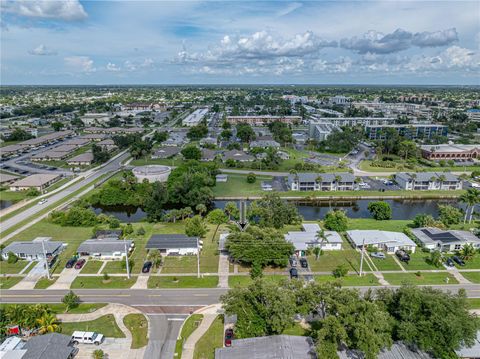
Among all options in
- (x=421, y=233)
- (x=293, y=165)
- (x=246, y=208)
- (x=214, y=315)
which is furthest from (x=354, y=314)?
(x=293, y=165)

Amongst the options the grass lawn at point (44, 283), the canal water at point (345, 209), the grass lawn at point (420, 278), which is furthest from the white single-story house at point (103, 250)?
the grass lawn at point (420, 278)

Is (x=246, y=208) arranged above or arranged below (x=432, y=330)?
below

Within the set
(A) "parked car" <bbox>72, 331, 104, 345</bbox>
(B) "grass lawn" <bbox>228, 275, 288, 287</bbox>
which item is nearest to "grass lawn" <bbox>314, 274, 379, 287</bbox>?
(B) "grass lawn" <bbox>228, 275, 288, 287</bbox>

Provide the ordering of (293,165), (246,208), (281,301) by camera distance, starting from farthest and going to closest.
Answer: (293,165), (246,208), (281,301)

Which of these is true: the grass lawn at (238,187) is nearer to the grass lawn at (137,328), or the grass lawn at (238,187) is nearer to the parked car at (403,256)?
the parked car at (403,256)

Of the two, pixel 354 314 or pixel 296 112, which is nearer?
pixel 354 314

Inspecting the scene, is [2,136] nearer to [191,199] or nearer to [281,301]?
[191,199]

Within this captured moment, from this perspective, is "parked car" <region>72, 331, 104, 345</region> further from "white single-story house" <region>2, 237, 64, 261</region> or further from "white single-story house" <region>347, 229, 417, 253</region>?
"white single-story house" <region>347, 229, 417, 253</region>
